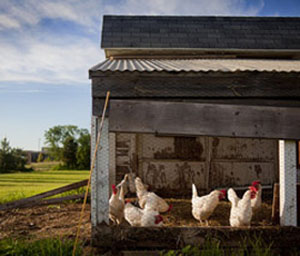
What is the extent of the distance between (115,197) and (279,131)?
2.47 metres

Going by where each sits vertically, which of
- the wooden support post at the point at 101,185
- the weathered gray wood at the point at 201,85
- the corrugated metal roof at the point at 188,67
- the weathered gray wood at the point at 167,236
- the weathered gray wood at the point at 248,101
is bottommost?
the weathered gray wood at the point at 167,236

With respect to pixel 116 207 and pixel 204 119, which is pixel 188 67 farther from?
pixel 116 207

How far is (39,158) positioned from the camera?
23.6 meters

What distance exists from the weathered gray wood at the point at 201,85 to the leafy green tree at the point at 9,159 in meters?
14.3

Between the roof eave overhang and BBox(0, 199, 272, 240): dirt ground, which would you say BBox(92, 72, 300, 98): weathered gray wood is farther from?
the roof eave overhang

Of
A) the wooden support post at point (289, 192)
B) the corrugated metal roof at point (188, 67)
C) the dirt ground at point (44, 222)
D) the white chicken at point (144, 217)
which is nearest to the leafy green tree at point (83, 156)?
the dirt ground at point (44, 222)

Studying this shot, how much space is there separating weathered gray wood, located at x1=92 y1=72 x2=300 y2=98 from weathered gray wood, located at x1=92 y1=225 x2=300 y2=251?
1613 millimetres

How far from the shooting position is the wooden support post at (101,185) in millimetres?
3316

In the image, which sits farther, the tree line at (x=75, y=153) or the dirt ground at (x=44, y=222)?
the tree line at (x=75, y=153)

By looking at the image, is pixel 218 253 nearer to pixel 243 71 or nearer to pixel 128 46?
pixel 243 71

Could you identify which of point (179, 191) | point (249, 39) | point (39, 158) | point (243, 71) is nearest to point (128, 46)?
point (249, 39)

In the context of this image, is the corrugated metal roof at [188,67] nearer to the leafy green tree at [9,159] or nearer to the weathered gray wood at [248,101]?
the weathered gray wood at [248,101]

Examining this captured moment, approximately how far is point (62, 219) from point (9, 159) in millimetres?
12298

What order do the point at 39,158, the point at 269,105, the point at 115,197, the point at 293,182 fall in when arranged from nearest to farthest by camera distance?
the point at 293,182, the point at 269,105, the point at 115,197, the point at 39,158
